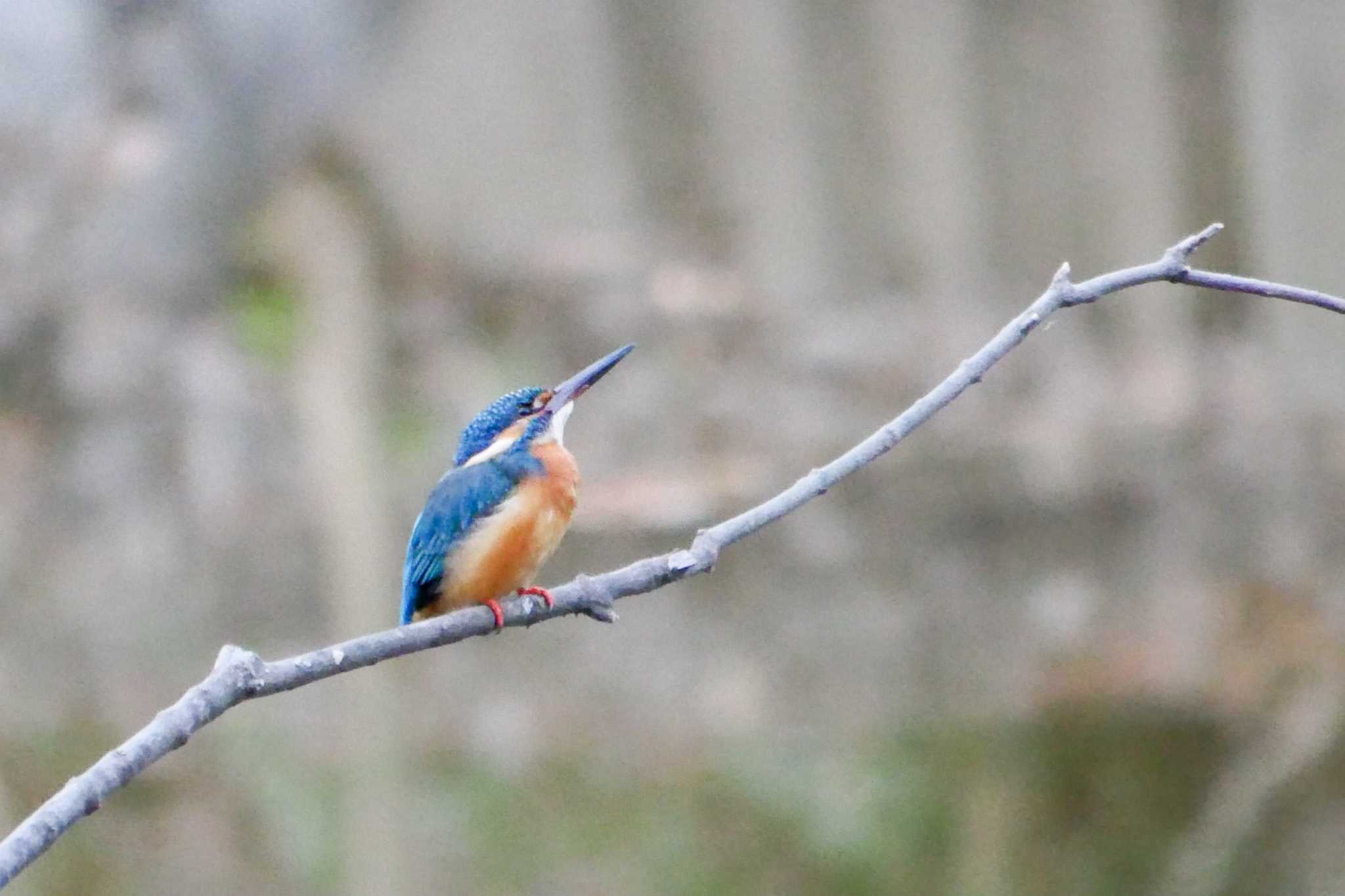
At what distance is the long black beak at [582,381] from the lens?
1.33 metres

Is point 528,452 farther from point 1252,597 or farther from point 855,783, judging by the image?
point 1252,597

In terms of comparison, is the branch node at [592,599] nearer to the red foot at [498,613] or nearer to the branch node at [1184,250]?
the red foot at [498,613]

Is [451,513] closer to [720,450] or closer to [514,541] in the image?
[514,541]

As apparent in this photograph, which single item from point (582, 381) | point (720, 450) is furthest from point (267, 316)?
point (582, 381)

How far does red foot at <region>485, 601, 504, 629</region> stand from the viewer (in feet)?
4.55

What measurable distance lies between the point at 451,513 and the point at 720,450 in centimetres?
255

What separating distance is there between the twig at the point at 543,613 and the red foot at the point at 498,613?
0.02 m

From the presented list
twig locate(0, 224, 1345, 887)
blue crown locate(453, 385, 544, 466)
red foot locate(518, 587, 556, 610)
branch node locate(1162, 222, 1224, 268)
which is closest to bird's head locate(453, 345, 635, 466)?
blue crown locate(453, 385, 544, 466)

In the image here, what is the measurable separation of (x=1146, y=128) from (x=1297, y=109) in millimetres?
379

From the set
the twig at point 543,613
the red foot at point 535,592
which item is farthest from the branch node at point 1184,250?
the red foot at point 535,592

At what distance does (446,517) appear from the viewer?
66.0 inches

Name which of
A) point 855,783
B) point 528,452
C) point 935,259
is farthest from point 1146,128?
point 528,452

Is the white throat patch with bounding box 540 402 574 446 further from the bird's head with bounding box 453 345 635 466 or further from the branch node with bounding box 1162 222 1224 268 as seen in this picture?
the branch node with bounding box 1162 222 1224 268

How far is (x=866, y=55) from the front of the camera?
13.6 ft
